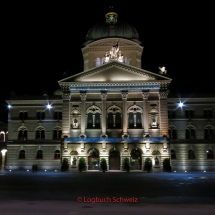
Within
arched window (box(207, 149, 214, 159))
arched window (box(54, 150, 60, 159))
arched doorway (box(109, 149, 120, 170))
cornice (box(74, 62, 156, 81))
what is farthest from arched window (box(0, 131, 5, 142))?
arched window (box(207, 149, 214, 159))

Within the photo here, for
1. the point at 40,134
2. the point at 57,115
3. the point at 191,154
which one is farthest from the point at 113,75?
the point at 191,154

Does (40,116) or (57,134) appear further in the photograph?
(40,116)

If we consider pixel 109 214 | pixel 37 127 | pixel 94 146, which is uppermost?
pixel 37 127

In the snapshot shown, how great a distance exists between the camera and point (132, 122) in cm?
5847

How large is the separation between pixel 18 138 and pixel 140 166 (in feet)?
79.2

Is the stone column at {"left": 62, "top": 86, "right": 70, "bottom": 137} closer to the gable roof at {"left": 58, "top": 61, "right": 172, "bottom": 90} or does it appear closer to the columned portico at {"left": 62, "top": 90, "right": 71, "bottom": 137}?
the columned portico at {"left": 62, "top": 90, "right": 71, "bottom": 137}

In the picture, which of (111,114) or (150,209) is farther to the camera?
(111,114)

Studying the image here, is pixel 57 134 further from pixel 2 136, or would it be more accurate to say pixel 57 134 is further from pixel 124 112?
pixel 124 112

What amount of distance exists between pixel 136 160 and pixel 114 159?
3898 millimetres

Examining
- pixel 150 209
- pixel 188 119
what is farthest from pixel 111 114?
pixel 150 209

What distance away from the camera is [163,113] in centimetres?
5794

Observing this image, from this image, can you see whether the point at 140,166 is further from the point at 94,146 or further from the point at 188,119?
the point at 188,119

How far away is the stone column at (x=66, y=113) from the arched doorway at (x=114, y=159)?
27.7 feet

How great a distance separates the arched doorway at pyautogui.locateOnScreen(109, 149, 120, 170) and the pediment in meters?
12.9
